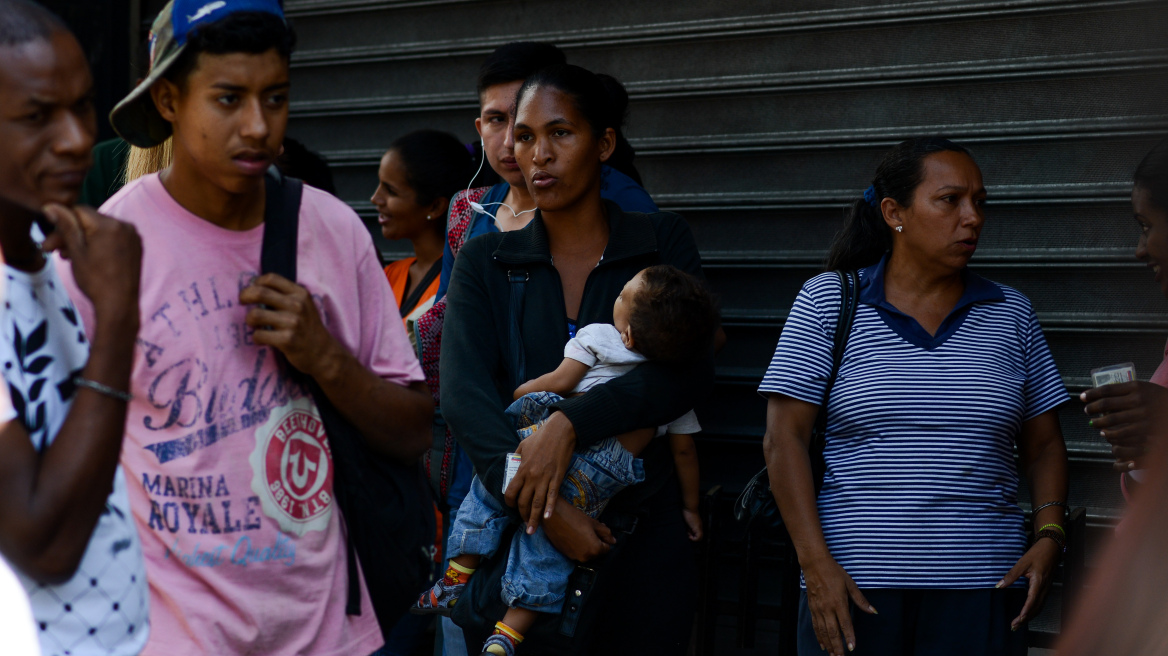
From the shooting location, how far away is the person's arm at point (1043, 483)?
9.84 ft

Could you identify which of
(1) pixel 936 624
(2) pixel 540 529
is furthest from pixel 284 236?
(1) pixel 936 624

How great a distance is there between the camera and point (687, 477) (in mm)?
3170

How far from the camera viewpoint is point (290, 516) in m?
1.82

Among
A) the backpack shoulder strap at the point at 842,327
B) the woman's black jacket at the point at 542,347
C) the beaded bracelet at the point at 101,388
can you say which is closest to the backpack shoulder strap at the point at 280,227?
the beaded bracelet at the point at 101,388

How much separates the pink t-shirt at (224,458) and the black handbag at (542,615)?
104 cm

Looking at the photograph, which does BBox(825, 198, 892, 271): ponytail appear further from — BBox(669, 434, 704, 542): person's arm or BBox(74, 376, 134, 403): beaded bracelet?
BBox(74, 376, 134, 403): beaded bracelet

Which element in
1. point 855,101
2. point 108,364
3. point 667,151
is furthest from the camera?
point 667,151

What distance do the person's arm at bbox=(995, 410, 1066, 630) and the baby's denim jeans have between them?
3.85 feet

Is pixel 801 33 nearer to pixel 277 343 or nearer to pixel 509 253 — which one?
pixel 509 253

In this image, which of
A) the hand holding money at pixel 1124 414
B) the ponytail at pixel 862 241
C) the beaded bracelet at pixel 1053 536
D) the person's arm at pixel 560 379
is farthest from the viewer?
the ponytail at pixel 862 241

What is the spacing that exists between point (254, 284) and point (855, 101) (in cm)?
333

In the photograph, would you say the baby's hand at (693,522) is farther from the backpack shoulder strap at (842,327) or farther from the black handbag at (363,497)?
the black handbag at (363,497)

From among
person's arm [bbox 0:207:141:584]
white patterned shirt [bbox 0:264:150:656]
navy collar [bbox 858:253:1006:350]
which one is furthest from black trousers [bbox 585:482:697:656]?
person's arm [bbox 0:207:141:584]

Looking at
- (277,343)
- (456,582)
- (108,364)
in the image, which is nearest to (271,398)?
(277,343)
